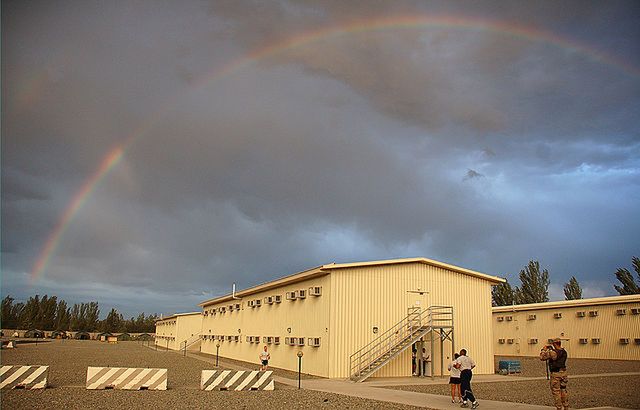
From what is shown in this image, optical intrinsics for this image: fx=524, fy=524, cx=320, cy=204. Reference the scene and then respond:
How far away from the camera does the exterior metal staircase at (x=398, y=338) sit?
80.9 feet

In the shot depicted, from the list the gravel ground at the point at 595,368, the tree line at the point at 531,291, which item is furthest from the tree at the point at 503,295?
the gravel ground at the point at 595,368

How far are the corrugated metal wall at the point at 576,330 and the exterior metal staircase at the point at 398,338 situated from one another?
19028mm

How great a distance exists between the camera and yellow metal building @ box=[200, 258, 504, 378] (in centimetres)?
2597

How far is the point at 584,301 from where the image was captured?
4234 cm

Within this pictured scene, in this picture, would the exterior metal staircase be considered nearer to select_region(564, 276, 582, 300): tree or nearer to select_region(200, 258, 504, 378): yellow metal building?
select_region(200, 258, 504, 378): yellow metal building

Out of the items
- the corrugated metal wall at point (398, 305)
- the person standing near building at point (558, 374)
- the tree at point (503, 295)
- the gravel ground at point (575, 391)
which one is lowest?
the gravel ground at point (575, 391)

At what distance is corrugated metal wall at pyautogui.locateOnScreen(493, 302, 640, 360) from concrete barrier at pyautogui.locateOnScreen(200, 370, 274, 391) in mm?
31267

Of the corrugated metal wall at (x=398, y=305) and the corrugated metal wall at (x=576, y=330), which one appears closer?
the corrugated metal wall at (x=398, y=305)

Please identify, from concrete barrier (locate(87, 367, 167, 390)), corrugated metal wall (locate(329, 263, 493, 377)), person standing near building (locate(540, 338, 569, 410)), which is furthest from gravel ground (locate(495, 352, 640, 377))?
concrete barrier (locate(87, 367, 167, 390))

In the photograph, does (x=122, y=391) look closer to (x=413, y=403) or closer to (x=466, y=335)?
(x=413, y=403)

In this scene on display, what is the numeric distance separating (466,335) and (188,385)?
1579 cm

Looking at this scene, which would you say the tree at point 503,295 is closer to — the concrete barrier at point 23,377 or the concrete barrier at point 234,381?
the concrete barrier at point 234,381

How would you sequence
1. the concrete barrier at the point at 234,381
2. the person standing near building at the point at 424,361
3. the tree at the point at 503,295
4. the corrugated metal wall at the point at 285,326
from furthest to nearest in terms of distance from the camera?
the tree at the point at 503,295, the person standing near building at the point at 424,361, the corrugated metal wall at the point at 285,326, the concrete barrier at the point at 234,381

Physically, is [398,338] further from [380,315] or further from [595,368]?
[595,368]
